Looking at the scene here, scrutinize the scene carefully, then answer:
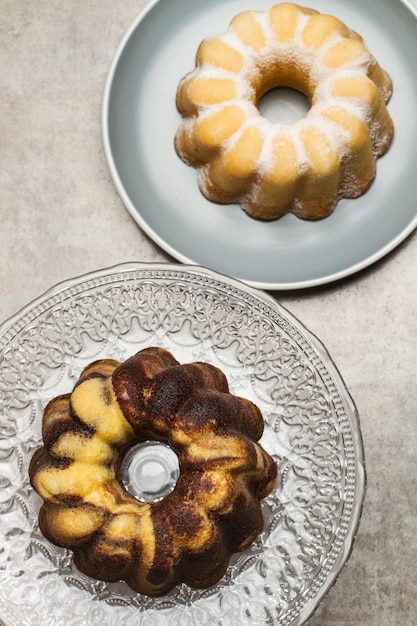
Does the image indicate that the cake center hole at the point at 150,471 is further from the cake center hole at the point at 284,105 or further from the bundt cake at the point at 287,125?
the cake center hole at the point at 284,105

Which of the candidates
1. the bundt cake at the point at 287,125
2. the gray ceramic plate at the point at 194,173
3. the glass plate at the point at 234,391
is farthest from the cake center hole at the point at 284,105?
the glass plate at the point at 234,391

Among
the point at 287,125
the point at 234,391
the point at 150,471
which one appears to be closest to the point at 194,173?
the point at 287,125

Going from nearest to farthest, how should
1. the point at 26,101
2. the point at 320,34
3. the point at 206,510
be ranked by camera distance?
the point at 206,510 < the point at 320,34 < the point at 26,101

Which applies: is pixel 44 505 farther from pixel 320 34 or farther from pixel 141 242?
pixel 320 34

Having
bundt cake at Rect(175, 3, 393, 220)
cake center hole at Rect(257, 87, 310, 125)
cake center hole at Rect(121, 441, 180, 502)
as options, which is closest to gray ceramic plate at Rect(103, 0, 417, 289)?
bundt cake at Rect(175, 3, 393, 220)

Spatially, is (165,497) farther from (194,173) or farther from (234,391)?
(194,173)

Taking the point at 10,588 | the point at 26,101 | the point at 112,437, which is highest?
the point at 26,101

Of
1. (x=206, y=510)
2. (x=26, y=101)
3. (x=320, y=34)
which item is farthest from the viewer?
(x=26, y=101)

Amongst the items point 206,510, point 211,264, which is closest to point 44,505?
point 206,510
